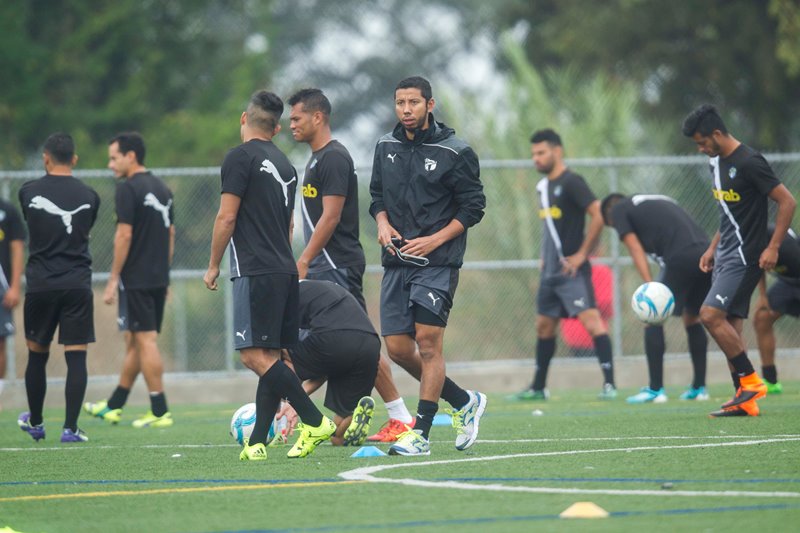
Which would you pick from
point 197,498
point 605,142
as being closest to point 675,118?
point 605,142

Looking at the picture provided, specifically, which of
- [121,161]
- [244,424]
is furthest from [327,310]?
[121,161]

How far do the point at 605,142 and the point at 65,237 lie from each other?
1202 centimetres

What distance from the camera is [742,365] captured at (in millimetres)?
10391

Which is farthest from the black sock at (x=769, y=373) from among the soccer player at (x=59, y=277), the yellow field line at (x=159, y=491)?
the yellow field line at (x=159, y=491)

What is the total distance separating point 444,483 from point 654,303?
229 inches

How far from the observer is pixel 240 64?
1289 inches

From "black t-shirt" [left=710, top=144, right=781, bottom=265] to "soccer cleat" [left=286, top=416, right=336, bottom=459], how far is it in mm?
3764

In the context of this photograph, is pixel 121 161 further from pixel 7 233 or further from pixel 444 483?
pixel 444 483

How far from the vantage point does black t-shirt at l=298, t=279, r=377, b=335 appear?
9.06 m

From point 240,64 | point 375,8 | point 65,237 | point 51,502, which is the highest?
point 375,8

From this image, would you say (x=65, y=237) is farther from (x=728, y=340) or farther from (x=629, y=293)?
(x=629, y=293)

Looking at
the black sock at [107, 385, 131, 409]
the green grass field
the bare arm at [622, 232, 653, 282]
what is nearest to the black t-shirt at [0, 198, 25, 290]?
the black sock at [107, 385, 131, 409]

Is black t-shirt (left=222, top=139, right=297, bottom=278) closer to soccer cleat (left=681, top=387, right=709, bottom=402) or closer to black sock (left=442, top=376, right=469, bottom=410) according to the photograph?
black sock (left=442, top=376, right=469, bottom=410)

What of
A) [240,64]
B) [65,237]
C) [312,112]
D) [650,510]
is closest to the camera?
[650,510]
